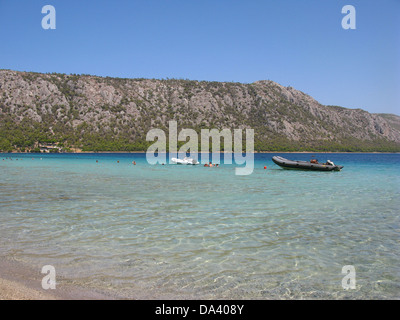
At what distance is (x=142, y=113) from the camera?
132625mm

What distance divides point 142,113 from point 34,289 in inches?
5119

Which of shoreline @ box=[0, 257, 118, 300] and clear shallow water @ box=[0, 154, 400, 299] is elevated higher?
shoreline @ box=[0, 257, 118, 300]

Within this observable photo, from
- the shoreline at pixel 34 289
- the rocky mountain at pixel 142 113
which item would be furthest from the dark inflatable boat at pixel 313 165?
the rocky mountain at pixel 142 113

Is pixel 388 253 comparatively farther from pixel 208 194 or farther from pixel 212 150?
pixel 212 150

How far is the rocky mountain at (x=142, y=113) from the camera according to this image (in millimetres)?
117562

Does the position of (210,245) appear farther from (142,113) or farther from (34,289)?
(142,113)

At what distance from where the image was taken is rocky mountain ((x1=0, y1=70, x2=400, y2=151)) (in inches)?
4628

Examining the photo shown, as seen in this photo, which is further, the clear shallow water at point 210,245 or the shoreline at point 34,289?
the clear shallow water at point 210,245

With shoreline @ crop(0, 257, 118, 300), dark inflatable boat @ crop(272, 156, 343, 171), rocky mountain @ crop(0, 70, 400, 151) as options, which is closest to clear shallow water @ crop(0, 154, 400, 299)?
shoreline @ crop(0, 257, 118, 300)

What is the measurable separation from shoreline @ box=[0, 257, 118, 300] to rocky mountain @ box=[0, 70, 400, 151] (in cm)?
11568

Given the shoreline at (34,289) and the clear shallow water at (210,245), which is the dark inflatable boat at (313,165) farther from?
the shoreline at (34,289)

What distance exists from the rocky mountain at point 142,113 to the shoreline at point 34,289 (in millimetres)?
115681

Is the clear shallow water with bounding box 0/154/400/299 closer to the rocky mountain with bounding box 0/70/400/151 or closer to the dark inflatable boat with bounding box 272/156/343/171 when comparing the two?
the dark inflatable boat with bounding box 272/156/343/171

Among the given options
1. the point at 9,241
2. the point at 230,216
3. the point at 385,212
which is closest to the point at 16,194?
the point at 9,241
